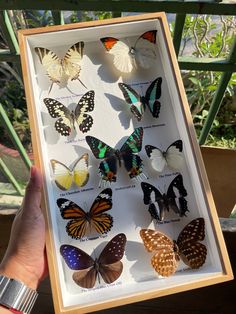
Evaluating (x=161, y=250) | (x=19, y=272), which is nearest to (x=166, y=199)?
(x=161, y=250)

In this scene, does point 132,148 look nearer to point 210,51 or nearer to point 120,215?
point 120,215

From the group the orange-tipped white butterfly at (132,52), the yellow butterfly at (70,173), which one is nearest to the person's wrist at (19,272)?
the yellow butterfly at (70,173)

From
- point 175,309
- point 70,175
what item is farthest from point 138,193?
point 175,309

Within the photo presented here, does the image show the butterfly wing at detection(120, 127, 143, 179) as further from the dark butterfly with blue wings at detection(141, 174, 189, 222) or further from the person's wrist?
the person's wrist

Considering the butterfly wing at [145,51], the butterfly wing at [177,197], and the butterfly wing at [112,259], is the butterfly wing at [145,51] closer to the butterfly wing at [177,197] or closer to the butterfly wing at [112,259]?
the butterfly wing at [177,197]

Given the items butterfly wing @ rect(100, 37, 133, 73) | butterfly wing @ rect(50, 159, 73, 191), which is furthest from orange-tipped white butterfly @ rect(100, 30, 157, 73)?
butterfly wing @ rect(50, 159, 73, 191)

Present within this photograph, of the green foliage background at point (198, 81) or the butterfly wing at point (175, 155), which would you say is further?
the green foliage background at point (198, 81)

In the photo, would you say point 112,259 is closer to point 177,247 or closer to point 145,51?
point 177,247
